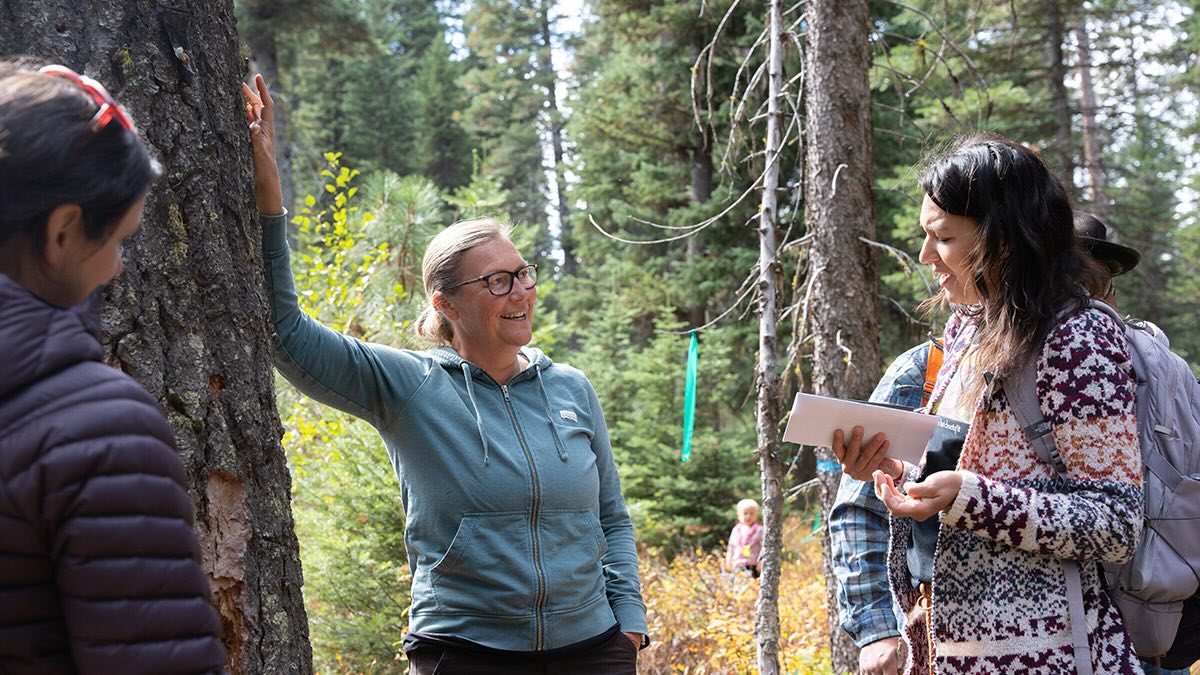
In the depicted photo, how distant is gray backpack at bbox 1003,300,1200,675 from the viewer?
2137mm

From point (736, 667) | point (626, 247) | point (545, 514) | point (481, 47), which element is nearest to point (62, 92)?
point (545, 514)

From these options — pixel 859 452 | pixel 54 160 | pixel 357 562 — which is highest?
pixel 54 160

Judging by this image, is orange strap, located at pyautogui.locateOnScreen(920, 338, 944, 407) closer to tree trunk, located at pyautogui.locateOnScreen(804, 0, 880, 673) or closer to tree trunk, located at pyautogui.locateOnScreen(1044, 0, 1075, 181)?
tree trunk, located at pyautogui.locateOnScreen(804, 0, 880, 673)

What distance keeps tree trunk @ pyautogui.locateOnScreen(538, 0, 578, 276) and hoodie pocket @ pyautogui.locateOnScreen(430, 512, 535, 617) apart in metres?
24.5

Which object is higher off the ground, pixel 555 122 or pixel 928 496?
pixel 555 122

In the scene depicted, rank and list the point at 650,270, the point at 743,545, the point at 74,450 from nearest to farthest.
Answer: the point at 74,450 < the point at 743,545 < the point at 650,270

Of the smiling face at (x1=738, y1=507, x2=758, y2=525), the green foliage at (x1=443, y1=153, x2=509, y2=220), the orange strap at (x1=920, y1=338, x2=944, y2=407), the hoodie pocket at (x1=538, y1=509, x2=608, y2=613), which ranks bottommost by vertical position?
the smiling face at (x1=738, y1=507, x2=758, y2=525)

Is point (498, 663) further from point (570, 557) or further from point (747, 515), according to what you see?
point (747, 515)

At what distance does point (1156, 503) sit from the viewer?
7.18ft

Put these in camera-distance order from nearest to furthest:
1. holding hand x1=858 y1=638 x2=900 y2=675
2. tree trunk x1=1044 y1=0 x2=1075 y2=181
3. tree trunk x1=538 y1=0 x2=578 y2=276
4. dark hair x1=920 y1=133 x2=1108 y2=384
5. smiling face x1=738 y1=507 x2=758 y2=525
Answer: dark hair x1=920 y1=133 x2=1108 y2=384 → holding hand x1=858 y1=638 x2=900 y2=675 → smiling face x1=738 y1=507 x2=758 y2=525 → tree trunk x1=1044 y1=0 x2=1075 y2=181 → tree trunk x1=538 y1=0 x2=578 y2=276

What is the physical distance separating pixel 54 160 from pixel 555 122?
2784 centimetres

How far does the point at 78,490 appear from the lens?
1.18 m

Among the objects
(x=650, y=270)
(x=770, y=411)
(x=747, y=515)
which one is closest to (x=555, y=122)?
(x=650, y=270)

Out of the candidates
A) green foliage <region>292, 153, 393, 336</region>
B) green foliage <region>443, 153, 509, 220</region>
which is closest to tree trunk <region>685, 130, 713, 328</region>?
green foliage <region>443, 153, 509, 220</region>
